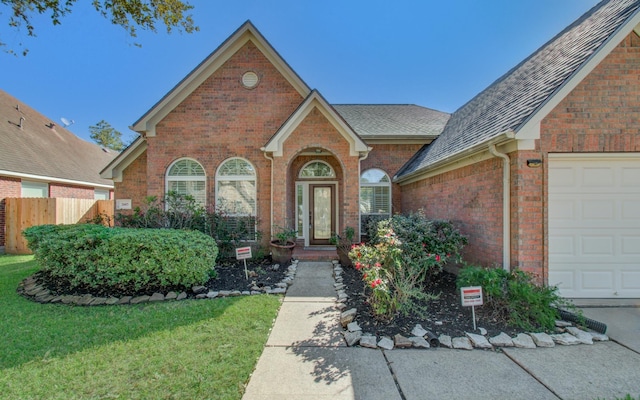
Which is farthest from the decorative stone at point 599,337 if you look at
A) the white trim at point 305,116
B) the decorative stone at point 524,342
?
the white trim at point 305,116

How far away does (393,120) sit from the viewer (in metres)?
13.3

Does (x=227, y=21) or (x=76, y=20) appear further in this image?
(x=227, y=21)

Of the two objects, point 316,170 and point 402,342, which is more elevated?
point 316,170

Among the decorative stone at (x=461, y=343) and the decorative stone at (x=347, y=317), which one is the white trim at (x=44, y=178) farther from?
the decorative stone at (x=461, y=343)

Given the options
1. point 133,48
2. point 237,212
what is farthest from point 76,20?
point 237,212

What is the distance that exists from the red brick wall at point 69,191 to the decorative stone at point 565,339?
65.5 ft

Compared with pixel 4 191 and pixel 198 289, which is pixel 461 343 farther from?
pixel 4 191

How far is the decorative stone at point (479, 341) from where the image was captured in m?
3.83

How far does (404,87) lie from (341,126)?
36.3 ft

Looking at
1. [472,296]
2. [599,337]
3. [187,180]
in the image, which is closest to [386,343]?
[472,296]

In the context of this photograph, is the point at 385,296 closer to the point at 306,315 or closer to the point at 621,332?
the point at 306,315

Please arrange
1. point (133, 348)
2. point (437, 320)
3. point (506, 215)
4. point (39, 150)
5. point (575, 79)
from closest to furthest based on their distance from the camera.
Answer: point (133, 348) → point (437, 320) → point (575, 79) → point (506, 215) → point (39, 150)

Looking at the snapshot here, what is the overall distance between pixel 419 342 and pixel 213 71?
33.1ft

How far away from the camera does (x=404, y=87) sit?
17328mm
